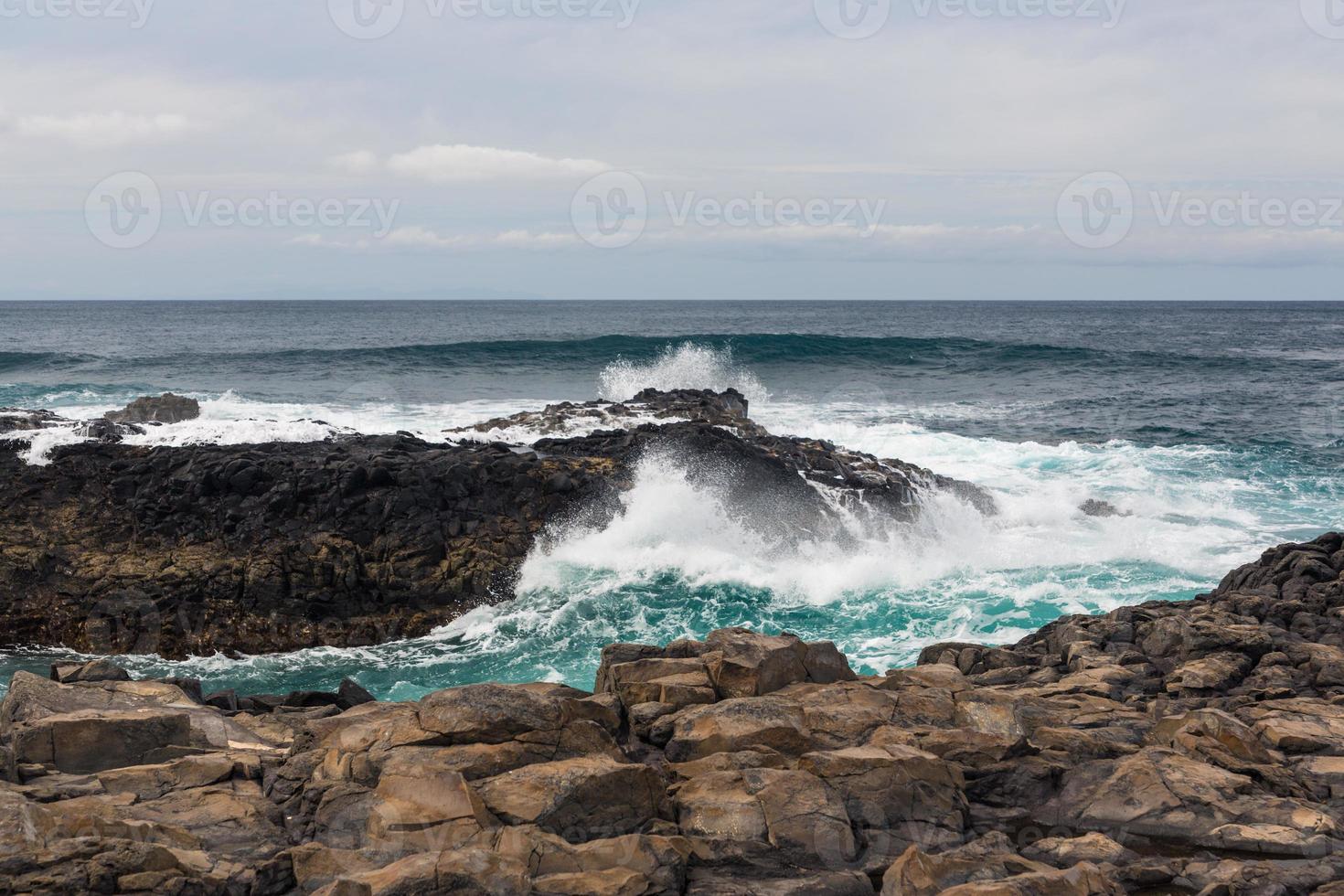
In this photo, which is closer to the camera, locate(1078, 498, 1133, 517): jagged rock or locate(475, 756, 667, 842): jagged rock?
locate(475, 756, 667, 842): jagged rock

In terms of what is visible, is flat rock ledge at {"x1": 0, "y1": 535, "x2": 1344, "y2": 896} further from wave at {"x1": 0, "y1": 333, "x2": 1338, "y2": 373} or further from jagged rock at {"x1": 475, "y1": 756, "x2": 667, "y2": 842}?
wave at {"x1": 0, "y1": 333, "x2": 1338, "y2": 373}

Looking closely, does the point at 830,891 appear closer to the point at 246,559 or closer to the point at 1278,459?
the point at 246,559

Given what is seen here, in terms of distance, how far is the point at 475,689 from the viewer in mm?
6750

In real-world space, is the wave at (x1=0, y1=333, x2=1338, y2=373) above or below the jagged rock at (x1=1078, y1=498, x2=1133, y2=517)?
above

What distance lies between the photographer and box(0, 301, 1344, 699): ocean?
1355 centimetres

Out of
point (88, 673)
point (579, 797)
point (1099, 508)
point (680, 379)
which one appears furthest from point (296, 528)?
point (680, 379)

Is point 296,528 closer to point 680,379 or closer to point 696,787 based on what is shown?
point 696,787

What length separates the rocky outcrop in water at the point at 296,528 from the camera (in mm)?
12953

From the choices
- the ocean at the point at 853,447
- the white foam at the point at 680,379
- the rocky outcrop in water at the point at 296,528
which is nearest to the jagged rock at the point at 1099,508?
the ocean at the point at 853,447

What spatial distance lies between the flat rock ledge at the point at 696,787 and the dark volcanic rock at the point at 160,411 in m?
16.4

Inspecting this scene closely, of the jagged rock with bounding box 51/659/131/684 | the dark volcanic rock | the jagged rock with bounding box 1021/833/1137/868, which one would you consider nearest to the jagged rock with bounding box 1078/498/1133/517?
the jagged rock with bounding box 1021/833/1137/868

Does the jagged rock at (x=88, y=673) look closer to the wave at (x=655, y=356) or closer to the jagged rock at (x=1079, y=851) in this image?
the jagged rock at (x=1079, y=851)

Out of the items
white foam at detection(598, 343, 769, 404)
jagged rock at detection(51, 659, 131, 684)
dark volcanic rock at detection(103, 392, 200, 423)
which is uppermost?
white foam at detection(598, 343, 769, 404)

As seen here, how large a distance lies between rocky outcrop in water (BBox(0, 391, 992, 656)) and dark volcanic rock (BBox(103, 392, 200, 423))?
18.0ft
